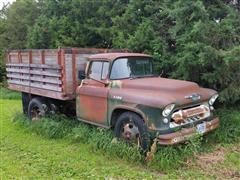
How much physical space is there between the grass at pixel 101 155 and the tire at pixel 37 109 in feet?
2.33

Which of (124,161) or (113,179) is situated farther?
(124,161)

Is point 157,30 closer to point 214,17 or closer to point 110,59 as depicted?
point 214,17

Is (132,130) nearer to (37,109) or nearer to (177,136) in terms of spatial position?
(177,136)

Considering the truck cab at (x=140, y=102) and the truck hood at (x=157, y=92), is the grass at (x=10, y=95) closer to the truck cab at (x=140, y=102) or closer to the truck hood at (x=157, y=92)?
the truck cab at (x=140, y=102)

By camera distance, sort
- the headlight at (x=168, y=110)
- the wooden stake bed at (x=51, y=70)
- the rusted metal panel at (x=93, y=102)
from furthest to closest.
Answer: the wooden stake bed at (x=51, y=70) → the rusted metal panel at (x=93, y=102) → the headlight at (x=168, y=110)

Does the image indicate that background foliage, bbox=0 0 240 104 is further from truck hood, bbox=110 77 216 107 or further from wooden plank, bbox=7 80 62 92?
wooden plank, bbox=7 80 62 92

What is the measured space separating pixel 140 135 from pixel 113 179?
42.5 inches

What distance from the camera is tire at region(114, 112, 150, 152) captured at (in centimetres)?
644

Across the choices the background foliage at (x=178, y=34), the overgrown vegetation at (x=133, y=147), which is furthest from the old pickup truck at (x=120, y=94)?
the background foliage at (x=178, y=34)

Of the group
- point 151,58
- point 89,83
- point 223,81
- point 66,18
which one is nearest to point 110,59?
point 89,83

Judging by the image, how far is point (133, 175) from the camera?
5910mm

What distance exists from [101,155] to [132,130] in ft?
2.73

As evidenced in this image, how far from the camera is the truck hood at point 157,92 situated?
6309 mm

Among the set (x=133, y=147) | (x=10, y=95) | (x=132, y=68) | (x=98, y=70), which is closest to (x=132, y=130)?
(x=133, y=147)
